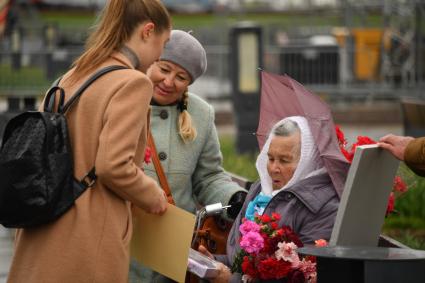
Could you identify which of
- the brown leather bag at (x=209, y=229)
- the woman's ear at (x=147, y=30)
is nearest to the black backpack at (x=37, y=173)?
the woman's ear at (x=147, y=30)

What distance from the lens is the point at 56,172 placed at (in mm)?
4418

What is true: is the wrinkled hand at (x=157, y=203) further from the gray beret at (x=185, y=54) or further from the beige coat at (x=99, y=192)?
the gray beret at (x=185, y=54)

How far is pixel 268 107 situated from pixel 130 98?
1369 mm

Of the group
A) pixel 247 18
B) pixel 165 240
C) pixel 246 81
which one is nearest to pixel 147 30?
pixel 165 240

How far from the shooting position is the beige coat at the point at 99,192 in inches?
174

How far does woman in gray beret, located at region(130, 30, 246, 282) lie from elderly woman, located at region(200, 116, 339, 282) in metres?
0.37

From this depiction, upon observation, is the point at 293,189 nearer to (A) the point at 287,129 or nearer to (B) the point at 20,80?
(A) the point at 287,129

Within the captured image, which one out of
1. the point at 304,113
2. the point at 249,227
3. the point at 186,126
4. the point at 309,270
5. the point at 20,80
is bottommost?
the point at 20,80

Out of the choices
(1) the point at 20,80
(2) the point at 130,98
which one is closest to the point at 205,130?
(2) the point at 130,98

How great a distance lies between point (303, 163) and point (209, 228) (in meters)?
0.78

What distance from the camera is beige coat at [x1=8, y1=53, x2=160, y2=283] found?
442 centimetres

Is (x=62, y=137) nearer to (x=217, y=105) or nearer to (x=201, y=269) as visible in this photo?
(x=201, y=269)

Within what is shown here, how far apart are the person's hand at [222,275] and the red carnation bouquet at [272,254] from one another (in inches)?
5.2

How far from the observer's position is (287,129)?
5348mm
